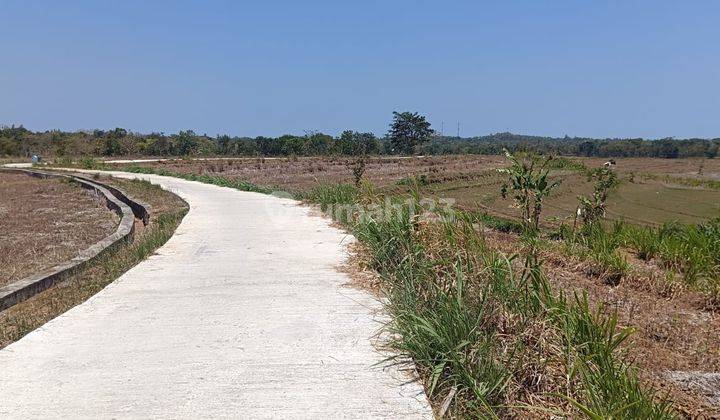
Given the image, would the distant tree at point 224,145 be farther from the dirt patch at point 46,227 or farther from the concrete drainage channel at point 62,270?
the concrete drainage channel at point 62,270

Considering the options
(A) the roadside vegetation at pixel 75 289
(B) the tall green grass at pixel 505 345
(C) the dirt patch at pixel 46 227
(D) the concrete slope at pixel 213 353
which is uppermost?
(B) the tall green grass at pixel 505 345

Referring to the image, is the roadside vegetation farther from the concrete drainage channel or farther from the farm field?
the farm field

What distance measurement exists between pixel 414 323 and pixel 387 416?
958mm

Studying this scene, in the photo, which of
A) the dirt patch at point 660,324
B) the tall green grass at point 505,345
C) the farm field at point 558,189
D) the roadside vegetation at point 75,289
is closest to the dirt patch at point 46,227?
the roadside vegetation at point 75,289

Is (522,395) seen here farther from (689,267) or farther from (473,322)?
(689,267)

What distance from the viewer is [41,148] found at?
215 feet

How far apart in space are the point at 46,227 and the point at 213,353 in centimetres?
937

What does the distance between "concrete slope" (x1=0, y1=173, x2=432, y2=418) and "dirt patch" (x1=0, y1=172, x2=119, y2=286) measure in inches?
74.6

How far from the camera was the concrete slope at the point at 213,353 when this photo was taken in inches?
139

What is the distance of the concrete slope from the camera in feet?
11.6

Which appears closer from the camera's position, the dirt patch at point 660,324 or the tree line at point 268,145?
the dirt patch at point 660,324

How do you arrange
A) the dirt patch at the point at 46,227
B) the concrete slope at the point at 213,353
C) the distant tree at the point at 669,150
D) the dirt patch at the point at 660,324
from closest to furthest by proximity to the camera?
the concrete slope at the point at 213,353 < the dirt patch at the point at 660,324 < the dirt patch at the point at 46,227 < the distant tree at the point at 669,150

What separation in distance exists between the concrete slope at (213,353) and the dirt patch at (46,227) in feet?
6.22

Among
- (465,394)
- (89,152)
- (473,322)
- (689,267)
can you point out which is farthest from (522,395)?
(89,152)
